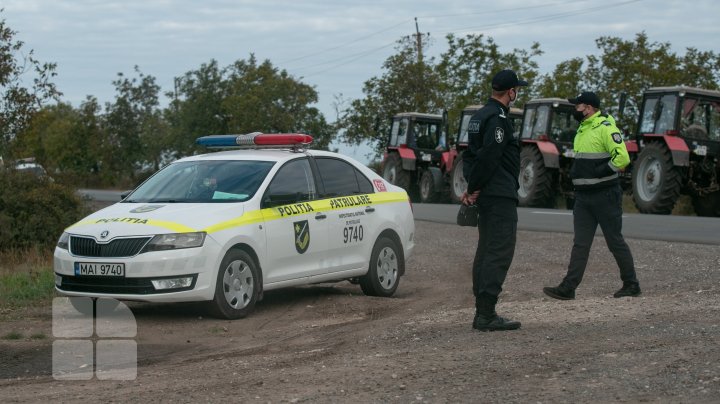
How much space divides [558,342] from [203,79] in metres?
60.1

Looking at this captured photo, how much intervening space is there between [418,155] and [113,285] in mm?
26016

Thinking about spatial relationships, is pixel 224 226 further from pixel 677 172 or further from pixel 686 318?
pixel 677 172

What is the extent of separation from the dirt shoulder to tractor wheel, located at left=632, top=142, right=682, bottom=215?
1126cm

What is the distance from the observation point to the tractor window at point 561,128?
28.8 m

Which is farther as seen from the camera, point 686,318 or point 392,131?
point 392,131

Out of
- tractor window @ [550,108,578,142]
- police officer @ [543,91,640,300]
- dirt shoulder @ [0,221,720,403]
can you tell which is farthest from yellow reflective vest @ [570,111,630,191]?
tractor window @ [550,108,578,142]

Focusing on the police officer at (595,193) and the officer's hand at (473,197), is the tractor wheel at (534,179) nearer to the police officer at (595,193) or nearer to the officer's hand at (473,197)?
the police officer at (595,193)

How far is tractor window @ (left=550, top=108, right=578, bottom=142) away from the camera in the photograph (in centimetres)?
2884

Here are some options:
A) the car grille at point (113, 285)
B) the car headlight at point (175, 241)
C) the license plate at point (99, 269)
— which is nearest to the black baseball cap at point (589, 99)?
the car headlight at point (175, 241)

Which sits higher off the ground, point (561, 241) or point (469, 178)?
point (469, 178)

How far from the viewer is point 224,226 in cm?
1043

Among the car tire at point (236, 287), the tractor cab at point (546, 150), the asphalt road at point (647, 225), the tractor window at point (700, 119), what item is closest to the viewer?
the car tire at point (236, 287)

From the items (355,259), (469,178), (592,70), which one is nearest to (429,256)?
(355,259)

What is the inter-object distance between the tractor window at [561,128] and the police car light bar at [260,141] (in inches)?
682
